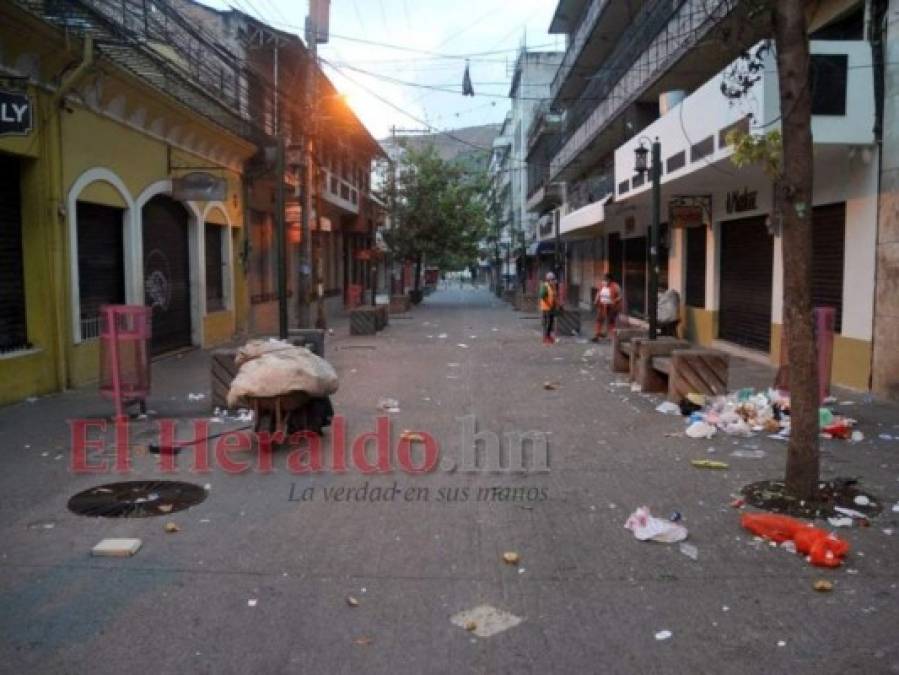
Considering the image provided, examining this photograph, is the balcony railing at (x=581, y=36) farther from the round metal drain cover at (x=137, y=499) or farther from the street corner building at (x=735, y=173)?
the round metal drain cover at (x=137, y=499)

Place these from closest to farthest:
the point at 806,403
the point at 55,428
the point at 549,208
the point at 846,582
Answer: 1. the point at 846,582
2. the point at 806,403
3. the point at 55,428
4. the point at 549,208

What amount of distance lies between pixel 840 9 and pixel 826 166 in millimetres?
2223

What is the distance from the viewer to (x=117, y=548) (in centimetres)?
519

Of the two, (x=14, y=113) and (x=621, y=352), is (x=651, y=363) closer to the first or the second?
(x=621, y=352)

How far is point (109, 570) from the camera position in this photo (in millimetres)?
4930

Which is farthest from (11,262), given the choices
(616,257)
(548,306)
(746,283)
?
(616,257)

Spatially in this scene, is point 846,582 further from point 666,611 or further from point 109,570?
point 109,570

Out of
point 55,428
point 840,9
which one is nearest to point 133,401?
point 55,428

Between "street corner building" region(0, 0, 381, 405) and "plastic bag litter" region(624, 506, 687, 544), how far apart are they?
7.38m

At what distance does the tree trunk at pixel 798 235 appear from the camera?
594cm

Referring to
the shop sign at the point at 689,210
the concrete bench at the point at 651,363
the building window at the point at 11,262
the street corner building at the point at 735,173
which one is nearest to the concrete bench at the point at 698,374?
the concrete bench at the point at 651,363

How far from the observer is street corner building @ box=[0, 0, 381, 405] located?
11.0 metres

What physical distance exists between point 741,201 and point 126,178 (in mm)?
11228

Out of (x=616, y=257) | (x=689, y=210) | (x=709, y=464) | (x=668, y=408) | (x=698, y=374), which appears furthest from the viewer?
(x=616, y=257)
